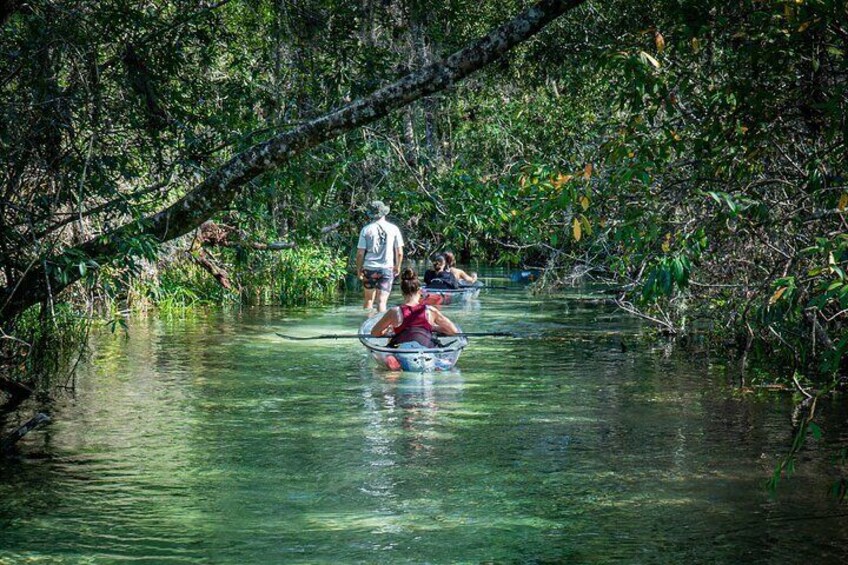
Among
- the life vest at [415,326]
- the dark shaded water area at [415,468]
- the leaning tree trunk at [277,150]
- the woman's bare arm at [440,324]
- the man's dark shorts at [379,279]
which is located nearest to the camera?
the dark shaded water area at [415,468]

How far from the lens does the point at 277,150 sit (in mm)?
9227

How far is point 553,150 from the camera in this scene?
26.0m

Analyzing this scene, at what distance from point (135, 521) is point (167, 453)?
2.14 m

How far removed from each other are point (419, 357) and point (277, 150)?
479 centimetres

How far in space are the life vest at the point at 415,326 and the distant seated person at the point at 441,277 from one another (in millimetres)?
10703

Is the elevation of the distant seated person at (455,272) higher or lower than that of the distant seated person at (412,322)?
higher

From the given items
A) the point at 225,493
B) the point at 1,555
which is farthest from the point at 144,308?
the point at 1,555

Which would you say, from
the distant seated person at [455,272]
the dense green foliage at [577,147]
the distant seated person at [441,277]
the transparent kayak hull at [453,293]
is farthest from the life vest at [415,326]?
the distant seated person at [455,272]

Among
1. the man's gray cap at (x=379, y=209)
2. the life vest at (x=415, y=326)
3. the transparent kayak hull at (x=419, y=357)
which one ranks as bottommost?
the transparent kayak hull at (x=419, y=357)

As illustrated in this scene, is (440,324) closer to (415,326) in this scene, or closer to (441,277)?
(415,326)

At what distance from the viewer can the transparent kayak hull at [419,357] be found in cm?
1339

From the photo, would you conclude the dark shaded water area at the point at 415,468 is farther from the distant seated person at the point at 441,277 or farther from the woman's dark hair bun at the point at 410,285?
the distant seated person at the point at 441,277

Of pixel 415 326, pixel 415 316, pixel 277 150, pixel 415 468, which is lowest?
pixel 415 468

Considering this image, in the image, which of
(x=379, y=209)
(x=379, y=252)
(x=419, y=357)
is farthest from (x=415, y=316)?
(x=379, y=252)
